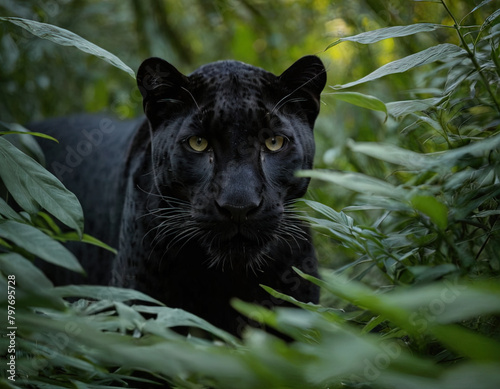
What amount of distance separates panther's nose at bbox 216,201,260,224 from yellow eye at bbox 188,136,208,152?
258 millimetres

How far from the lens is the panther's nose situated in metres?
1.71

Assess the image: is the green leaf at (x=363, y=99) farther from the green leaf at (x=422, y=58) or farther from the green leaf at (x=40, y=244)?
the green leaf at (x=40, y=244)

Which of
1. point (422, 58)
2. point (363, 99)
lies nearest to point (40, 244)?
point (363, 99)

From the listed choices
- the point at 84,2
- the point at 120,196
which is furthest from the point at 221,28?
the point at 120,196

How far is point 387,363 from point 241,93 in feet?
4.11

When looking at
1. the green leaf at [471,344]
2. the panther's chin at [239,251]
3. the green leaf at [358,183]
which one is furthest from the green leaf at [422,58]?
the green leaf at [471,344]

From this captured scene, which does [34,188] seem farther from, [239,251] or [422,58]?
[422,58]

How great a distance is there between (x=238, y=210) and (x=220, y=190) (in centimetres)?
9

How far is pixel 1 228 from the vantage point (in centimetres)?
110

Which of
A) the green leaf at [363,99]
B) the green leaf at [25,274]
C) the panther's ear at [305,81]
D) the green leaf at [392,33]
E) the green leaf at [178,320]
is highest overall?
the panther's ear at [305,81]

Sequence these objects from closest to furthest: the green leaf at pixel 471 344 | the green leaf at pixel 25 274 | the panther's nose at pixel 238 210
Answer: the green leaf at pixel 471 344, the green leaf at pixel 25 274, the panther's nose at pixel 238 210

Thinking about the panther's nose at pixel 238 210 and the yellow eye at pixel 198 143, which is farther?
the yellow eye at pixel 198 143

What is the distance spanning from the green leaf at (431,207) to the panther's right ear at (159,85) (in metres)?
1.16

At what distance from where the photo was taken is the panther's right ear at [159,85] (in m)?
1.98
